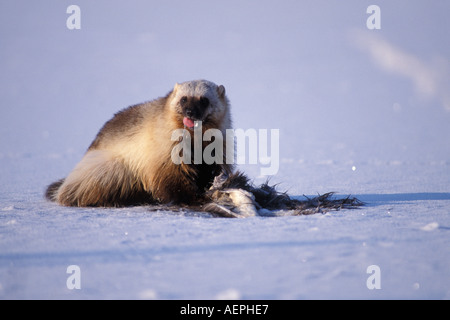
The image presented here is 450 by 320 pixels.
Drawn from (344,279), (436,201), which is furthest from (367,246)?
(436,201)

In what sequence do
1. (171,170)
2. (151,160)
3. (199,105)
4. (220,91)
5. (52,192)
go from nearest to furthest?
(171,170), (151,160), (199,105), (220,91), (52,192)

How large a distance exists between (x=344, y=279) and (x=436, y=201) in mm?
2690

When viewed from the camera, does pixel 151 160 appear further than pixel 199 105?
No

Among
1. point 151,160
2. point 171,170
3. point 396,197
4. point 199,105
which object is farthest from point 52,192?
point 396,197

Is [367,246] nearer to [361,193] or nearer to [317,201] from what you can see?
[317,201]

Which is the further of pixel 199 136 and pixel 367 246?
pixel 199 136

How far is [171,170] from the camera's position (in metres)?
3.96

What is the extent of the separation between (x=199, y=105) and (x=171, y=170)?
27.8 inches

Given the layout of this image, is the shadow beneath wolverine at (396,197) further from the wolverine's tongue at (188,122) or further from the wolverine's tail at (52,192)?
the wolverine's tail at (52,192)

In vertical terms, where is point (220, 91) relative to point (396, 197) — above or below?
above

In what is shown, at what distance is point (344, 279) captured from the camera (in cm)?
201

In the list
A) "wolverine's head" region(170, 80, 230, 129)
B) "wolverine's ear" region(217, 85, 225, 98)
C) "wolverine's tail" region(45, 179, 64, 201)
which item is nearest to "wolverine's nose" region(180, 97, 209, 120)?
"wolverine's head" region(170, 80, 230, 129)

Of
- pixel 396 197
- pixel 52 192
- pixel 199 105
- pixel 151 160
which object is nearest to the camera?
pixel 151 160

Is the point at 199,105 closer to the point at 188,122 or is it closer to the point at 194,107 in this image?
the point at 194,107
